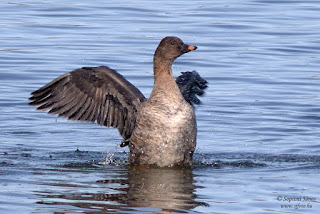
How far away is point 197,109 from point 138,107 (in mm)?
3564

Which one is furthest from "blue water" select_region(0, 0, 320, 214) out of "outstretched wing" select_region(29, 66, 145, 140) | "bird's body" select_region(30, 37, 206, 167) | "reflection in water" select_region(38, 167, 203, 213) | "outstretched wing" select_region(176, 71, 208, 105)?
"outstretched wing" select_region(176, 71, 208, 105)

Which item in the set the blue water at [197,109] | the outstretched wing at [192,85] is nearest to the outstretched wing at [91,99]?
the blue water at [197,109]

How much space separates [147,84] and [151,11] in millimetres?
7109

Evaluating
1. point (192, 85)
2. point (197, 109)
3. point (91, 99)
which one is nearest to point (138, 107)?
point (91, 99)

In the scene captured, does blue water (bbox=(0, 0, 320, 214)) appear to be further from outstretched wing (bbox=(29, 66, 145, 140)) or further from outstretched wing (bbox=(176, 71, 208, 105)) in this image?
outstretched wing (bbox=(176, 71, 208, 105))

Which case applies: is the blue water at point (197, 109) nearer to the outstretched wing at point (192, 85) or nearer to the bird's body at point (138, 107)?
the bird's body at point (138, 107)

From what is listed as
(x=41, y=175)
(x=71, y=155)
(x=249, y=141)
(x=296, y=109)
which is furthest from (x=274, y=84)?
(x=41, y=175)

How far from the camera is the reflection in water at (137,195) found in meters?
7.02

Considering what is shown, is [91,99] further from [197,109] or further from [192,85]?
[197,109]

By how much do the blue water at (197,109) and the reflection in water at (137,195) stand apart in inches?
0.4

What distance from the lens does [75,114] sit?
9.17 metres

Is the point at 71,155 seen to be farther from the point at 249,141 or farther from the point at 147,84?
the point at 147,84

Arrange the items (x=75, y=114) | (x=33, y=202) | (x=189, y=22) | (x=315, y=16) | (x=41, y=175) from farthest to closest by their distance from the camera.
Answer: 1. (x=315, y=16)
2. (x=189, y=22)
3. (x=75, y=114)
4. (x=41, y=175)
5. (x=33, y=202)

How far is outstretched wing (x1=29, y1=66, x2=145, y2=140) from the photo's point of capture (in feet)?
29.6
